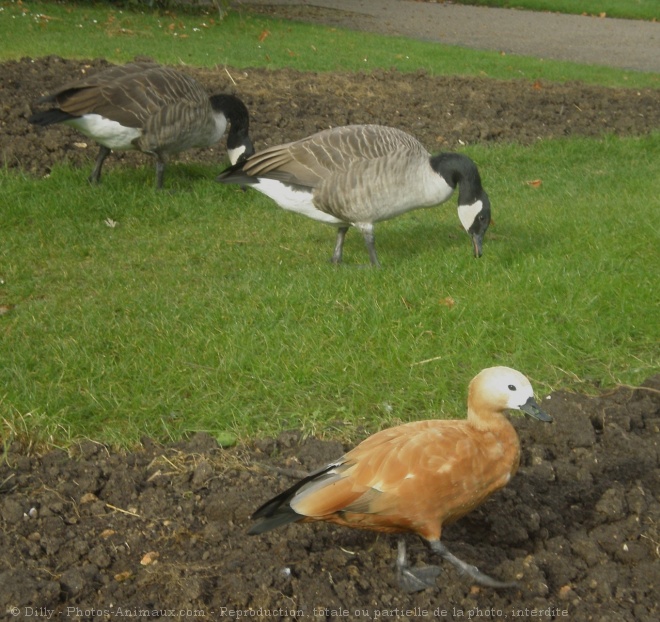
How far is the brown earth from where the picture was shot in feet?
10.8

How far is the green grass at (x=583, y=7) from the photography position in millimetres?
22922

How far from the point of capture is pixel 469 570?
11.0 ft

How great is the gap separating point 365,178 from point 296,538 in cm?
367

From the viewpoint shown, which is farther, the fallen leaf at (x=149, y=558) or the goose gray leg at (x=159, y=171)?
the goose gray leg at (x=159, y=171)

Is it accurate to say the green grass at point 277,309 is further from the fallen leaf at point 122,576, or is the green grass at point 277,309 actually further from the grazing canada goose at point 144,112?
the fallen leaf at point 122,576

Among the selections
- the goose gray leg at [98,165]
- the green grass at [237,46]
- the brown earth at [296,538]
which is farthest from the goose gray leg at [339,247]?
the green grass at [237,46]

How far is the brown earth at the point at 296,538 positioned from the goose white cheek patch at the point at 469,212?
7.61 feet

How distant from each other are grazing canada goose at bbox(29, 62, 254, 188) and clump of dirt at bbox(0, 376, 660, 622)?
4222 mm

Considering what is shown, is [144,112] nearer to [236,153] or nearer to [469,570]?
[236,153]

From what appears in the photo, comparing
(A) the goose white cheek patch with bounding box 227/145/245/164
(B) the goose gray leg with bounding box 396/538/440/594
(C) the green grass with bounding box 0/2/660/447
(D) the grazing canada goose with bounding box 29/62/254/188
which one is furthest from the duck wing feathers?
(A) the goose white cheek patch with bounding box 227/145/245/164

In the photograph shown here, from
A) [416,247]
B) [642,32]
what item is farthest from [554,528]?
[642,32]

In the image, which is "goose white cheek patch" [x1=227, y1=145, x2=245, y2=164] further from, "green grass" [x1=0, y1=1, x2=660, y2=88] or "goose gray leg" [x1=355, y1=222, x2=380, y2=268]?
"green grass" [x1=0, y1=1, x2=660, y2=88]

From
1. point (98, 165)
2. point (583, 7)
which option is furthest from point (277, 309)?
point (583, 7)

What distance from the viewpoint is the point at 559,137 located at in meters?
10.7
